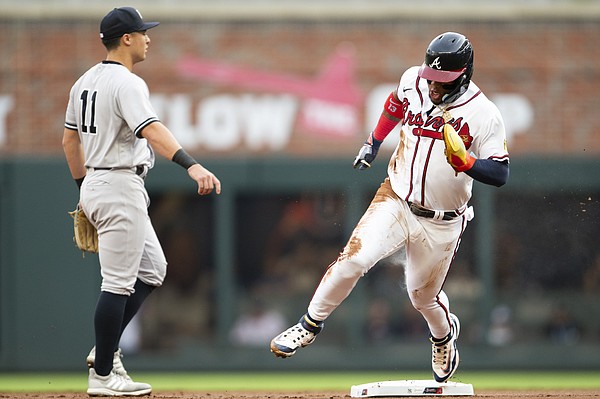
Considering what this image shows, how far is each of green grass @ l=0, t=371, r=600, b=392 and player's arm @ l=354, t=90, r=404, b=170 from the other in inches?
181

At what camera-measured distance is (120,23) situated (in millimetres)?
5793

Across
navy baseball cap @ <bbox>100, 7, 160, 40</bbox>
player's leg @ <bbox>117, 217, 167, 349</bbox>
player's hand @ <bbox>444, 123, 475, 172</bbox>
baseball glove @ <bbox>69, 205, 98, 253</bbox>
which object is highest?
navy baseball cap @ <bbox>100, 7, 160, 40</bbox>

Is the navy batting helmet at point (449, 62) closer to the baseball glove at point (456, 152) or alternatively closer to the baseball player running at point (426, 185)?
the baseball player running at point (426, 185)

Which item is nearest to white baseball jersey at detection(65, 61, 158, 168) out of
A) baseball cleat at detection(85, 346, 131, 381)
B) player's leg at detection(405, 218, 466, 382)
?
baseball cleat at detection(85, 346, 131, 381)

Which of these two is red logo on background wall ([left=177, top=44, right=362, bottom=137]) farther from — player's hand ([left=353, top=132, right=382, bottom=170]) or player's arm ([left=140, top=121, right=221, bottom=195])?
player's arm ([left=140, top=121, right=221, bottom=195])

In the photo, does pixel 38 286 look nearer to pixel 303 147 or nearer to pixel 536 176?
pixel 303 147

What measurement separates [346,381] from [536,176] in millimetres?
3405

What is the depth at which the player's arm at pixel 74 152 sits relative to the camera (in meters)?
5.99

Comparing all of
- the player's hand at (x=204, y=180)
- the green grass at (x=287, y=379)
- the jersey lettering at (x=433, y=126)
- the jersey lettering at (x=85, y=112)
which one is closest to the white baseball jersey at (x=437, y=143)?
the jersey lettering at (x=433, y=126)

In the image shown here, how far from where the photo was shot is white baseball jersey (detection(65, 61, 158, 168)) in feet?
18.6

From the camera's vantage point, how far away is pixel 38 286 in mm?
12453

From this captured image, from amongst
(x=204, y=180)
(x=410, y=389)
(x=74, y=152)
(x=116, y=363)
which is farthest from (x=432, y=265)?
(x=74, y=152)

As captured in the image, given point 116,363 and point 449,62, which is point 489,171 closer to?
point 449,62

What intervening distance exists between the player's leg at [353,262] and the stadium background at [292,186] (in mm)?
6810
